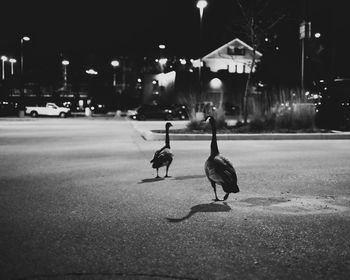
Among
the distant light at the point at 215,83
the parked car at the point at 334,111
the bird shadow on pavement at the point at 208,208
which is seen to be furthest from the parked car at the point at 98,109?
the bird shadow on pavement at the point at 208,208

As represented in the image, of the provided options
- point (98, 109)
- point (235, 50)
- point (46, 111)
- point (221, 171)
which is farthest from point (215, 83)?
point (221, 171)

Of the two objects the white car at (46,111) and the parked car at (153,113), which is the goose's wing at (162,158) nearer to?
the parked car at (153,113)

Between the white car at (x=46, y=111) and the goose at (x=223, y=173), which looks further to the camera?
the white car at (x=46, y=111)

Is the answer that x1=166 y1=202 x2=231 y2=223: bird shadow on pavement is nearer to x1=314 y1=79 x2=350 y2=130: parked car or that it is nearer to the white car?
x1=314 y1=79 x2=350 y2=130: parked car

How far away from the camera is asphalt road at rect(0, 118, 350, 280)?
4629mm

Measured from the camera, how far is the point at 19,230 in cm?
599

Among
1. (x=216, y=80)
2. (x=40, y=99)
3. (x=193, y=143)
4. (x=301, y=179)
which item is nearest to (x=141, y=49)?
(x=40, y=99)

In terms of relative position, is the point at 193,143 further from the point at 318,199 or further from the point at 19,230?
the point at 19,230

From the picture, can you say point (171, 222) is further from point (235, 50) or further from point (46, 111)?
point (235, 50)

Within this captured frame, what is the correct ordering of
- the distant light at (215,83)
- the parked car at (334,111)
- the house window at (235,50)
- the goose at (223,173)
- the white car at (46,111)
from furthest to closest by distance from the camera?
the house window at (235,50)
the distant light at (215,83)
the white car at (46,111)
the parked car at (334,111)
the goose at (223,173)

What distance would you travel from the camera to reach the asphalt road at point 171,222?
463 cm

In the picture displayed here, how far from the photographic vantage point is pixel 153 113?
141ft

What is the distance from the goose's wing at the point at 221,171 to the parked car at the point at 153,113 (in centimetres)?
3527

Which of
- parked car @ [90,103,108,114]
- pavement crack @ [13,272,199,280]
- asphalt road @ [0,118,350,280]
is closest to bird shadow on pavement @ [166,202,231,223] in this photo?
asphalt road @ [0,118,350,280]
